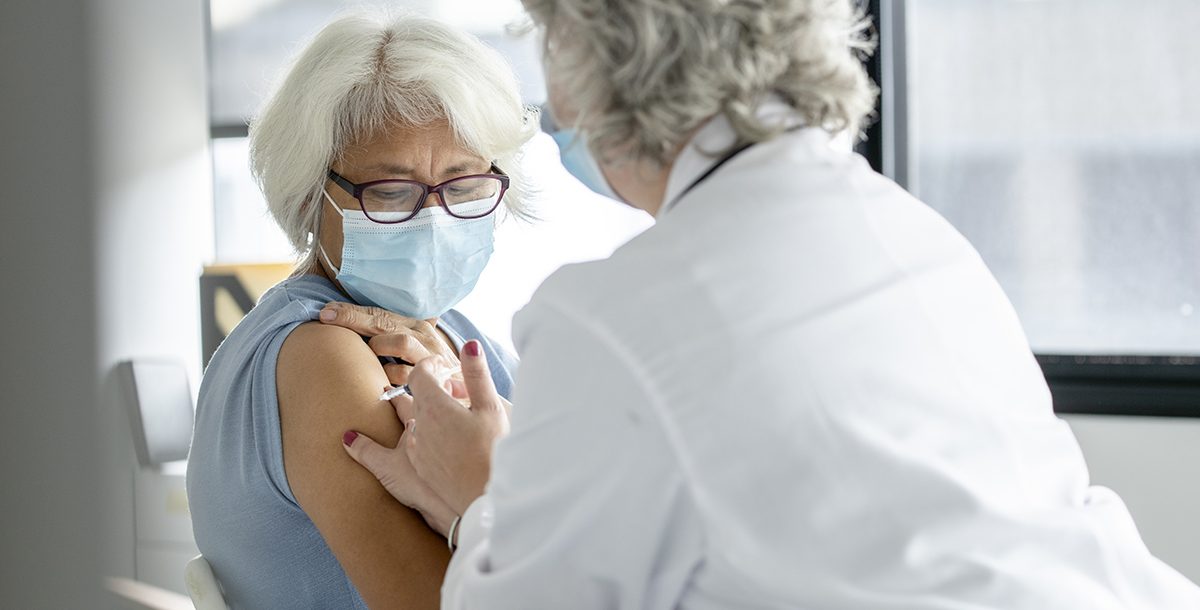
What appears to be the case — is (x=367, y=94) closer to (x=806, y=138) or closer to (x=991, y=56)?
(x=806, y=138)

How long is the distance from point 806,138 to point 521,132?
29.3 inches

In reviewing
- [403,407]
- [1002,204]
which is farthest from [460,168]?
[1002,204]

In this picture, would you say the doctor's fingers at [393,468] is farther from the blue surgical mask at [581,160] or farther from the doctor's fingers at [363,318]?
the blue surgical mask at [581,160]

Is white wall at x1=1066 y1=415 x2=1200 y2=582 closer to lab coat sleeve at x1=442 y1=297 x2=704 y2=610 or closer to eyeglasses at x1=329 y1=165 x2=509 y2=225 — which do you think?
eyeglasses at x1=329 y1=165 x2=509 y2=225

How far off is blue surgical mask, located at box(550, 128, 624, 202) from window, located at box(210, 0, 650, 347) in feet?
5.76

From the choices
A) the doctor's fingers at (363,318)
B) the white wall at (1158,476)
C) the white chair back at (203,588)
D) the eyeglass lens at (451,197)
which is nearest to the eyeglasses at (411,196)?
the eyeglass lens at (451,197)

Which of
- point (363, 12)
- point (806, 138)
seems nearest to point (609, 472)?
point (806, 138)

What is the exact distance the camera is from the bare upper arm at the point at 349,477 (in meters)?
1.29

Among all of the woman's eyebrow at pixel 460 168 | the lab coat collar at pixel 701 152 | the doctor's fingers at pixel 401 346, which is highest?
the lab coat collar at pixel 701 152

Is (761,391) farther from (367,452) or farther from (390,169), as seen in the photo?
(390,169)

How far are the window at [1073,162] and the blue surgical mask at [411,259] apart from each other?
1.60m

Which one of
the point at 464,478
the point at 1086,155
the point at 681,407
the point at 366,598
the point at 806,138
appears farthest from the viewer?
the point at 1086,155

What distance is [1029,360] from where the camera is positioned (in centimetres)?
102

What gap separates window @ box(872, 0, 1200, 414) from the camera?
2.65 m
